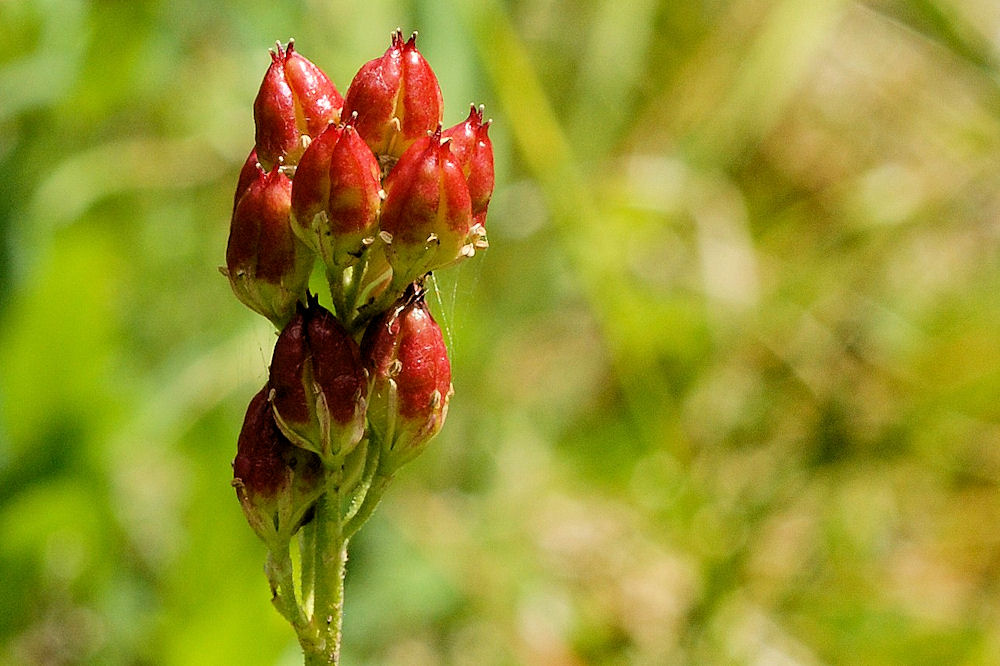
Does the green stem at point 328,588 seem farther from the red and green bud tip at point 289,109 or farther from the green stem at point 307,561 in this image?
the red and green bud tip at point 289,109

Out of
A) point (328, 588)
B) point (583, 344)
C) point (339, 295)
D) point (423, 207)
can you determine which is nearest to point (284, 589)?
point (328, 588)

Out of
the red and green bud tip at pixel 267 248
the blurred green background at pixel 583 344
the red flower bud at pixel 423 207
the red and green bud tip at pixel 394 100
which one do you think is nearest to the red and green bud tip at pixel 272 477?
the red and green bud tip at pixel 267 248

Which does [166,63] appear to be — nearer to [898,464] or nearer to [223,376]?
[223,376]

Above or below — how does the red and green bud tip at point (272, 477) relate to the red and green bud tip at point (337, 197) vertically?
below

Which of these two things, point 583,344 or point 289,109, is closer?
point 289,109

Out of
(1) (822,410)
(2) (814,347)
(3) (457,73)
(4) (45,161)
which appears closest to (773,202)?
(2) (814,347)

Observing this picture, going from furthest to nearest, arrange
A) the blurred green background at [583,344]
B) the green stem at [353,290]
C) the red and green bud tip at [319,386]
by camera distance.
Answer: the blurred green background at [583,344] < the green stem at [353,290] < the red and green bud tip at [319,386]

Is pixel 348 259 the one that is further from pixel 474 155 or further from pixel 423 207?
pixel 474 155
